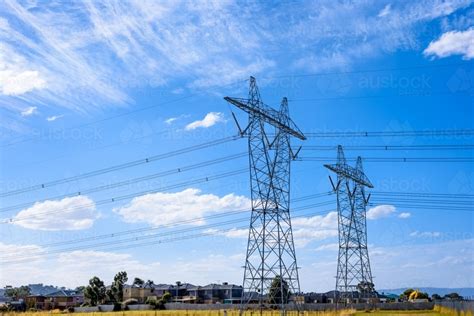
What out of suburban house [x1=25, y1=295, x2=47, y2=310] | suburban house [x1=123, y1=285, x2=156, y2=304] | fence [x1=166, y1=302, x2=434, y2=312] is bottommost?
suburban house [x1=25, y1=295, x2=47, y2=310]

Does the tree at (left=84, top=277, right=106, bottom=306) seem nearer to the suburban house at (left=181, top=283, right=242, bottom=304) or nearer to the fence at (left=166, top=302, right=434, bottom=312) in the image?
the suburban house at (left=181, top=283, right=242, bottom=304)

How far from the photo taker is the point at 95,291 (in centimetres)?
11100

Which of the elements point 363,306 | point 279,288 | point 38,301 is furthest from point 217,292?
point 279,288

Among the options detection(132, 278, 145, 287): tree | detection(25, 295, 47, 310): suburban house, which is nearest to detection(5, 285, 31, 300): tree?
detection(25, 295, 47, 310): suburban house

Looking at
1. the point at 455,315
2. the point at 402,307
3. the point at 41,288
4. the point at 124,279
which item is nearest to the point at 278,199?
the point at 455,315

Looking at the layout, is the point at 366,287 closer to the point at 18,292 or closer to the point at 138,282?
the point at 138,282

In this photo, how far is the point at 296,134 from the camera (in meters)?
53.0

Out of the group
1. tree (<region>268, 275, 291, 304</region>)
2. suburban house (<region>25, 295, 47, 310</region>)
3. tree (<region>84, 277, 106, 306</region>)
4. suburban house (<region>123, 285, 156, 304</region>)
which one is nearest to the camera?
tree (<region>268, 275, 291, 304</region>)

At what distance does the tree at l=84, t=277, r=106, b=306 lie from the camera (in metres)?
110

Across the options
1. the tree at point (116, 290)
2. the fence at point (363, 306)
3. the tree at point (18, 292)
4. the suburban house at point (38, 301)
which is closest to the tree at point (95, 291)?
the tree at point (116, 290)

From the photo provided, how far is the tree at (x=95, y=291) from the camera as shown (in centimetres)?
10994

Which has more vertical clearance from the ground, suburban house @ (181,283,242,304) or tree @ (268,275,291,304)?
tree @ (268,275,291,304)

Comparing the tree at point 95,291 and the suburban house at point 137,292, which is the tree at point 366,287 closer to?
the tree at point 95,291

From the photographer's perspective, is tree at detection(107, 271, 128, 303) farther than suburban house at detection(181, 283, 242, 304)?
No
